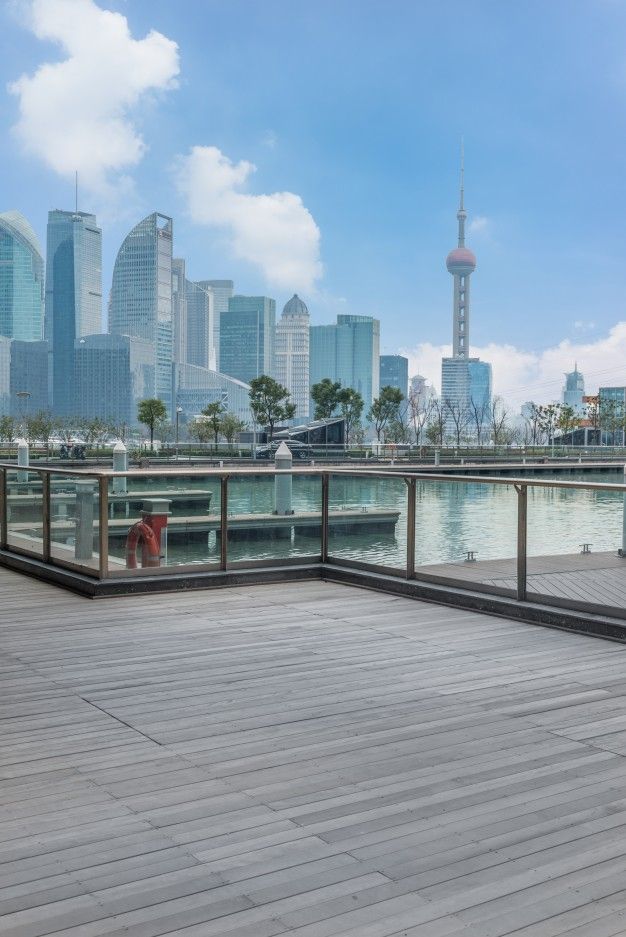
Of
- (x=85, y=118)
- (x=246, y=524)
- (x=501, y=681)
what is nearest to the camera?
(x=501, y=681)

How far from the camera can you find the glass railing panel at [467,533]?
618 cm

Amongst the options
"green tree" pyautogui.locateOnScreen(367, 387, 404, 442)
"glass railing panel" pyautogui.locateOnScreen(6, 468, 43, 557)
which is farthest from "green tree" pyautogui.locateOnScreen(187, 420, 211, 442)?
"glass railing panel" pyautogui.locateOnScreen(6, 468, 43, 557)

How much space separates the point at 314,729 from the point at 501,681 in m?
1.12

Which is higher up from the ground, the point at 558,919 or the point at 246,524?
the point at 246,524

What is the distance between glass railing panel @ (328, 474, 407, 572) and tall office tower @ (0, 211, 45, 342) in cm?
18928

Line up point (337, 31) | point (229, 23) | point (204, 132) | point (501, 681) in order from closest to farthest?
point (501, 681) < point (337, 31) < point (229, 23) < point (204, 132)

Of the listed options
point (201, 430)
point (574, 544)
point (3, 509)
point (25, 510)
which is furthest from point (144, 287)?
point (574, 544)

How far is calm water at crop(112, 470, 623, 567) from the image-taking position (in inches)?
233

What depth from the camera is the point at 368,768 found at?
3.30 meters

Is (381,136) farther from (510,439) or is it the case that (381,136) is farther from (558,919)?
(558,919)

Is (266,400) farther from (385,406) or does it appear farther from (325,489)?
(325,489)

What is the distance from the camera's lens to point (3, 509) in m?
8.38

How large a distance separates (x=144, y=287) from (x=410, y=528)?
19151 cm

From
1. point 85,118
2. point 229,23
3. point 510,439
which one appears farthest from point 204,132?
point 510,439
